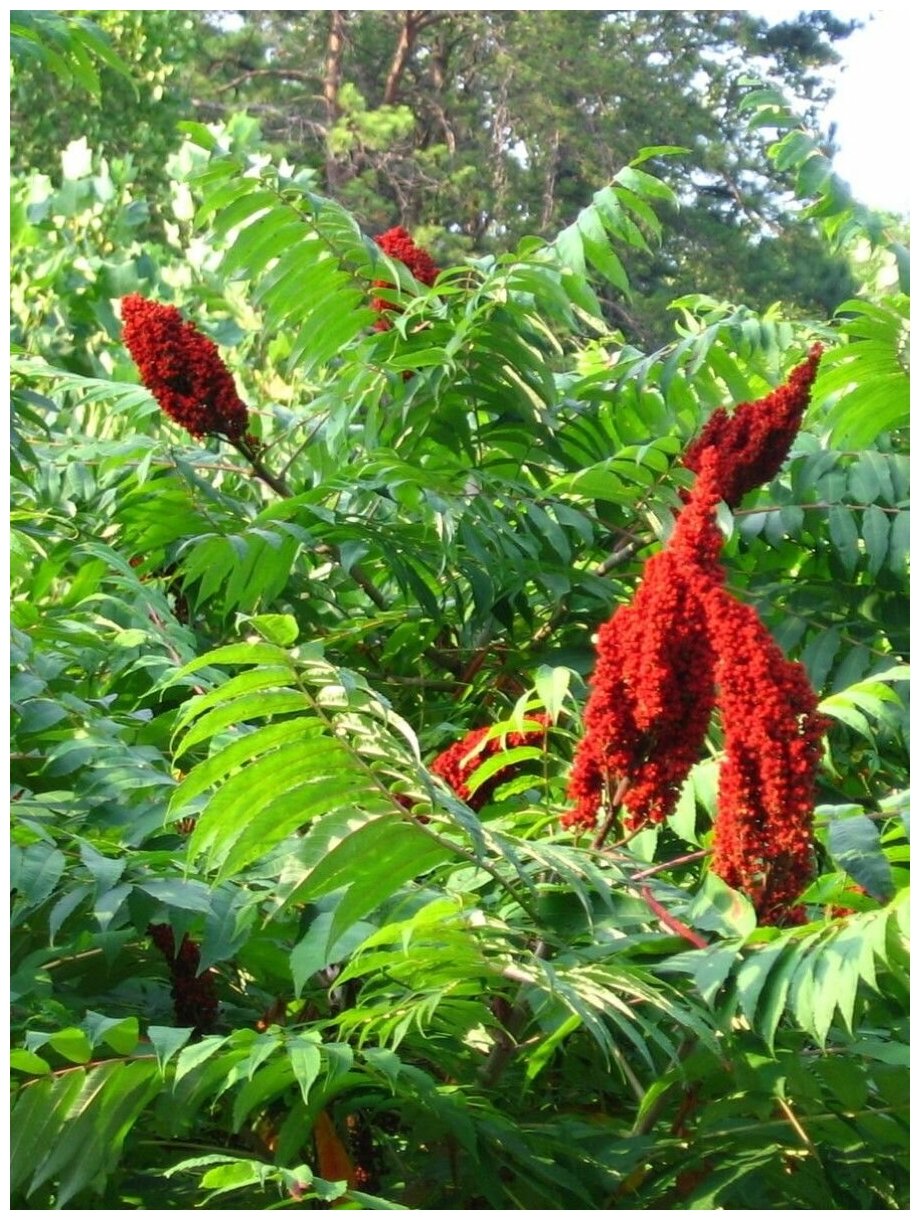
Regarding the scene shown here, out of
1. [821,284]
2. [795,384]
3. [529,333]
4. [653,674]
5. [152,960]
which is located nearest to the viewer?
[653,674]

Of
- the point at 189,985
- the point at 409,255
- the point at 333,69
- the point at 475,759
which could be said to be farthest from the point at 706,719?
the point at 333,69

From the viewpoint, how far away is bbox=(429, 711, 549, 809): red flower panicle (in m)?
2.35

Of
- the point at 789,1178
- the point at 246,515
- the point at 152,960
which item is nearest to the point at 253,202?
the point at 246,515

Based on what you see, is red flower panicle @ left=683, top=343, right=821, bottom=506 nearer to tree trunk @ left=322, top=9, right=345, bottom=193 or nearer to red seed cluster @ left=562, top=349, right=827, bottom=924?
red seed cluster @ left=562, top=349, right=827, bottom=924

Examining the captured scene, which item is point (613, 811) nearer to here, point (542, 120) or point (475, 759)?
point (475, 759)

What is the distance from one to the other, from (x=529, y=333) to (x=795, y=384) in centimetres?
52

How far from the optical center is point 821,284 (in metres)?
23.0

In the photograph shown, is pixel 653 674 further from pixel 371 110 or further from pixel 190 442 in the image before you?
pixel 371 110

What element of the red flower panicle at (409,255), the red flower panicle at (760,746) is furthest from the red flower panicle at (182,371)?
the red flower panicle at (760,746)

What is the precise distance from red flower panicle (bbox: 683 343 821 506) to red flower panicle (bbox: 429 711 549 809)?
519mm

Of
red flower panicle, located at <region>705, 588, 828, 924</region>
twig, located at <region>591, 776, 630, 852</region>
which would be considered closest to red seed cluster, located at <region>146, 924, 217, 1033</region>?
twig, located at <region>591, 776, 630, 852</region>

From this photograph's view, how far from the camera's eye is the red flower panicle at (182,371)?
3.15 m

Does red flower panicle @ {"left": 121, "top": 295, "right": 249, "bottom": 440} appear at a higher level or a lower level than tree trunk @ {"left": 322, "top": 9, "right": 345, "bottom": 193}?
lower

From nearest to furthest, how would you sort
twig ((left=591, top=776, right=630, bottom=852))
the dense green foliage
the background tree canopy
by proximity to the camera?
the dense green foliage
twig ((left=591, top=776, right=630, bottom=852))
the background tree canopy
